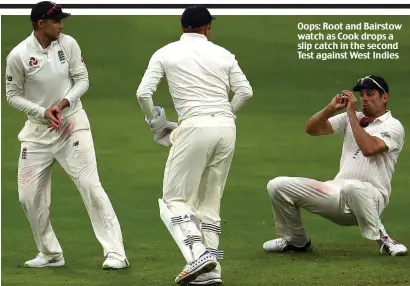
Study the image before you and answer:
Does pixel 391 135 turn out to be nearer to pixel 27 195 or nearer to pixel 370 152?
pixel 370 152

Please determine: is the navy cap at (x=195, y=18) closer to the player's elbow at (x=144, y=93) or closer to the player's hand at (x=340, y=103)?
the player's elbow at (x=144, y=93)

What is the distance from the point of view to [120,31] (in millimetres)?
16516

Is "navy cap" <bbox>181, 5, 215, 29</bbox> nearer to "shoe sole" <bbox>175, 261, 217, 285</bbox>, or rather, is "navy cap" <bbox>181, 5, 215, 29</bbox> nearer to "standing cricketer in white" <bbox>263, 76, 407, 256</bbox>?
"standing cricketer in white" <bbox>263, 76, 407, 256</bbox>

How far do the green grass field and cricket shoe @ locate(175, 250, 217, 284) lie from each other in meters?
0.27

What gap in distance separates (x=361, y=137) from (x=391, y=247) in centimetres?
82

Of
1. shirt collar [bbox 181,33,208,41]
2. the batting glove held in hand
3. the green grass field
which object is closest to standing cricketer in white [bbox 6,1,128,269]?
the green grass field

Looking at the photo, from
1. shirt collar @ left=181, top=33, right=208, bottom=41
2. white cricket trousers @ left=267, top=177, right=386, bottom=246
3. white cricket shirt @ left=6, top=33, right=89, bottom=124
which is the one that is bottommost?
white cricket trousers @ left=267, top=177, right=386, bottom=246

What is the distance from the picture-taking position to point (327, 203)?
375 inches

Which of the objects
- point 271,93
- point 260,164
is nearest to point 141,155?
point 260,164

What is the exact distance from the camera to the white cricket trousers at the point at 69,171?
927 cm

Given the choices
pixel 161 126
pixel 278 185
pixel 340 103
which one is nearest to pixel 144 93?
pixel 161 126

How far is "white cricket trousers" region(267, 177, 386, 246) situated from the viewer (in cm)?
934

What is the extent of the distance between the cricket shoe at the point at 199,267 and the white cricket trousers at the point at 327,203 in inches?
56.6

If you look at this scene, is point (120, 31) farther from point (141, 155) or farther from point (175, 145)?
point (175, 145)
